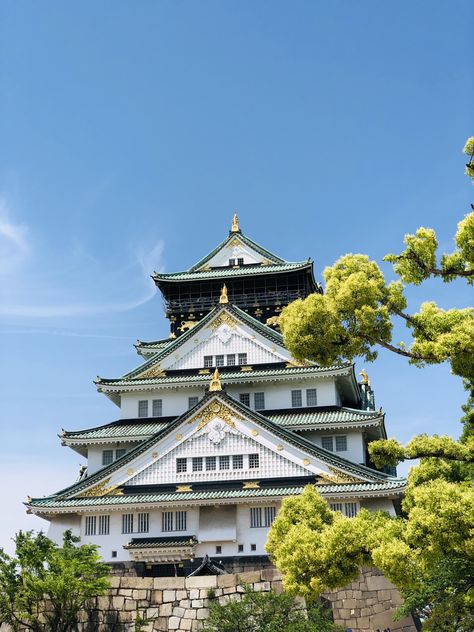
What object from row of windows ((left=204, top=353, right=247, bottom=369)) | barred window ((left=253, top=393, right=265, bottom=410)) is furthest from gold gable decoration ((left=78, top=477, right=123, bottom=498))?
row of windows ((left=204, top=353, right=247, bottom=369))

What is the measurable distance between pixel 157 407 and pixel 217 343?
4917 mm

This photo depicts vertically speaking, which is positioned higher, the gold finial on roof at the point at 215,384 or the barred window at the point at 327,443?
the gold finial on roof at the point at 215,384

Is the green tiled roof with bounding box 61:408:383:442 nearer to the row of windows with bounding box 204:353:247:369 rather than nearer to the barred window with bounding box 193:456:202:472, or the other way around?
the barred window with bounding box 193:456:202:472

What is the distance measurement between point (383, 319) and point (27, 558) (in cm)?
1486

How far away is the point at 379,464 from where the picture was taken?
18.7m

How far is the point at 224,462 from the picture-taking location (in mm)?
39000

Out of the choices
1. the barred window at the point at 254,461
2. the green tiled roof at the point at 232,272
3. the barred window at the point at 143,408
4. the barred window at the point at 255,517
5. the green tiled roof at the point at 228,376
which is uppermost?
the green tiled roof at the point at 232,272

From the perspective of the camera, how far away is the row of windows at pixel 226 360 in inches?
1777

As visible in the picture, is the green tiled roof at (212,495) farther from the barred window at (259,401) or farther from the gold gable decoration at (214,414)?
the barred window at (259,401)

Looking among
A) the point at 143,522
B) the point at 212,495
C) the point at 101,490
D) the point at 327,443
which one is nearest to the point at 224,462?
the point at 212,495

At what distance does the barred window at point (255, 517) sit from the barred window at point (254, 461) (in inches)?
78.6

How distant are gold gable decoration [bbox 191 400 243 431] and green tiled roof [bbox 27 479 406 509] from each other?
135 inches

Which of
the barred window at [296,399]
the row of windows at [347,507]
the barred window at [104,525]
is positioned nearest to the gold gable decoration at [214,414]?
the barred window at [296,399]

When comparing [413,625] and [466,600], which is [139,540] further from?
[466,600]
